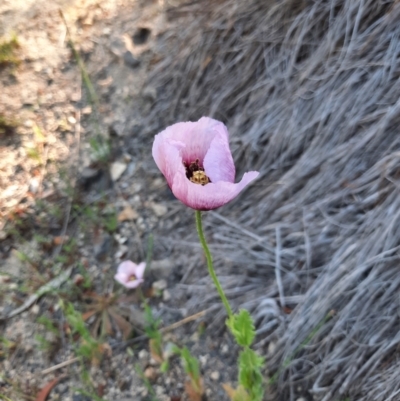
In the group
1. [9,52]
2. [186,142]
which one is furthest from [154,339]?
[9,52]

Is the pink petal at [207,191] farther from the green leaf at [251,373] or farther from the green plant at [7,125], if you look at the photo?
the green plant at [7,125]

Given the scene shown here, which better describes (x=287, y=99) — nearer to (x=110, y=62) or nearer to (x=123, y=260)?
(x=123, y=260)

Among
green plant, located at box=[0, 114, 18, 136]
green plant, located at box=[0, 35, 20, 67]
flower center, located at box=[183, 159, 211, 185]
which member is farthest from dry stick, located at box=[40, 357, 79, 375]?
green plant, located at box=[0, 35, 20, 67]

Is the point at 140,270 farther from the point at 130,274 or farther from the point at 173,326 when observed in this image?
the point at 173,326

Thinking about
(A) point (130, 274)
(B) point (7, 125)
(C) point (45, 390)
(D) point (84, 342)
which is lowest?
(C) point (45, 390)

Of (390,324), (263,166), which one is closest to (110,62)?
(263,166)

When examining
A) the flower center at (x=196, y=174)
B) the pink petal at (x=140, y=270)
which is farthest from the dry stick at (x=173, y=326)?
the flower center at (x=196, y=174)
